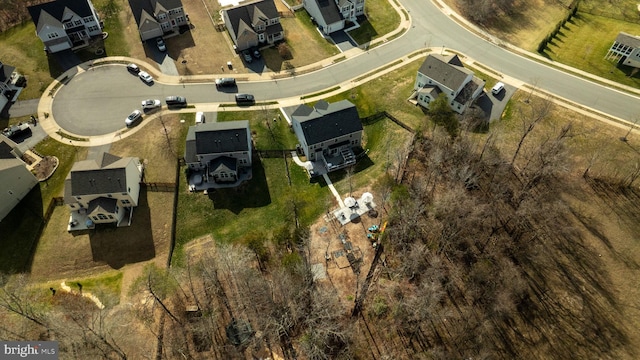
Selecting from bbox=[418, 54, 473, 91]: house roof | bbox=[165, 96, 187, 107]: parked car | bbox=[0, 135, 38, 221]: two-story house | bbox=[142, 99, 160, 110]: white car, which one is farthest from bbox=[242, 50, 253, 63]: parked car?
bbox=[0, 135, 38, 221]: two-story house

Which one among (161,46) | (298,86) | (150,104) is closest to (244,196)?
(298,86)

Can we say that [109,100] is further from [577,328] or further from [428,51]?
[577,328]

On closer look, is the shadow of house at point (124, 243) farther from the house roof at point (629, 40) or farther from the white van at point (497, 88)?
the house roof at point (629, 40)

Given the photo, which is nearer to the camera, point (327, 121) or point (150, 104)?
point (327, 121)

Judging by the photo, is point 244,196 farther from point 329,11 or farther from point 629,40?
point 629,40

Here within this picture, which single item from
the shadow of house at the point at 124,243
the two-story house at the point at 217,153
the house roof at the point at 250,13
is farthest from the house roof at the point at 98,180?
the house roof at the point at 250,13

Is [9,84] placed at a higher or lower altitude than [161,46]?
lower

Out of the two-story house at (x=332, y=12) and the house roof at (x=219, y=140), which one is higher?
Result: the two-story house at (x=332, y=12)
